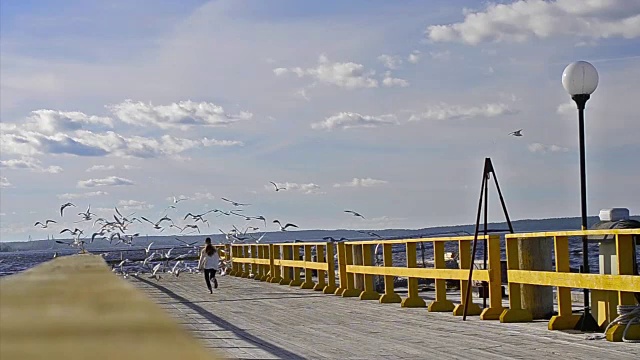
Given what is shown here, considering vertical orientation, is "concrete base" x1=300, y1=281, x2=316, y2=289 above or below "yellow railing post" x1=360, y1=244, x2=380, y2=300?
below

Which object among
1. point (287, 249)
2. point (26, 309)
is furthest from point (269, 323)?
point (287, 249)

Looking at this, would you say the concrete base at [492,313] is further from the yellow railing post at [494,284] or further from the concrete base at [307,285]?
the concrete base at [307,285]

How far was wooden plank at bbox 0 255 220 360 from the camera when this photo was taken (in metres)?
1.99

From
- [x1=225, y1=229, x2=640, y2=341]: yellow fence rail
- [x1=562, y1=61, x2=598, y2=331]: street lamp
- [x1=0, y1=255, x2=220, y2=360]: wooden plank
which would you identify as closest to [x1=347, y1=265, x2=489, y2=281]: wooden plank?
[x1=225, y1=229, x2=640, y2=341]: yellow fence rail

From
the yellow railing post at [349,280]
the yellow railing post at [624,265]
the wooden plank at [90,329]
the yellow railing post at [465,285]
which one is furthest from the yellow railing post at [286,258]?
the wooden plank at [90,329]

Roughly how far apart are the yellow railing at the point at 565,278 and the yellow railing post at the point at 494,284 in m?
0.42

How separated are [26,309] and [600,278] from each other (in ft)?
26.1

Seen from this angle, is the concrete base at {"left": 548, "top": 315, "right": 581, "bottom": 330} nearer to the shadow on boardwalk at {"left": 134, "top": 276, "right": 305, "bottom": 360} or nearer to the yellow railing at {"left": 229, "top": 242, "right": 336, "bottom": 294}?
the shadow on boardwalk at {"left": 134, "top": 276, "right": 305, "bottom": 360}

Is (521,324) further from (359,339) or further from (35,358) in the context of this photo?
(35,358)

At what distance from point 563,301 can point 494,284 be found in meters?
1.93

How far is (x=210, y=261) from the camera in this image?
78.3 ft

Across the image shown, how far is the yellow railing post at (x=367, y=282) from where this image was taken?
1811 centimetres

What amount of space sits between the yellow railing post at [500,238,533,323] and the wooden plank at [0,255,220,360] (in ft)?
30.5

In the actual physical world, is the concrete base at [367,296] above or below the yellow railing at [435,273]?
below
